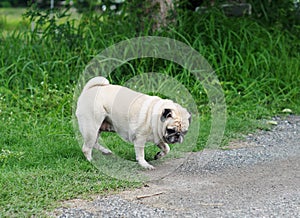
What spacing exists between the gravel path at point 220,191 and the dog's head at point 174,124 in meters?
0.39

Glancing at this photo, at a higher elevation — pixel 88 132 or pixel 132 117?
pixel 132 117

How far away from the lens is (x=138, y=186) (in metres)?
4.96

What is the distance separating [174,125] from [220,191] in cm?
61

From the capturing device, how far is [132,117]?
5.13 metres

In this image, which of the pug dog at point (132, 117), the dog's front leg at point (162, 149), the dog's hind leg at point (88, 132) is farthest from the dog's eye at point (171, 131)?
the dog's hind leg at point (88, 132)

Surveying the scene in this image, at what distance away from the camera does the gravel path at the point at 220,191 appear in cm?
444

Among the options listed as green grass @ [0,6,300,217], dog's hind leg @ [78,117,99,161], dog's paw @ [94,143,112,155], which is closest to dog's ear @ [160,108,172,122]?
dog's hind leg @ [78,117,99,161]

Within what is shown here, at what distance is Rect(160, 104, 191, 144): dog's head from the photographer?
4.91 m

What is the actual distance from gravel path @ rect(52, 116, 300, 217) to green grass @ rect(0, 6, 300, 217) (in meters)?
0.52

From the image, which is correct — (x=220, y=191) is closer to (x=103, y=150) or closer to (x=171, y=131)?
(x=171, y=131)

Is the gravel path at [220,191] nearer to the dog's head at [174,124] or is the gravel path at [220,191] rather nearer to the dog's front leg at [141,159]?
the dog's front leg at [141,159]

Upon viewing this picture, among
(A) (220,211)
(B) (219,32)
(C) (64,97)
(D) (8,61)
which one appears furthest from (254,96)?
(A) (220,211)

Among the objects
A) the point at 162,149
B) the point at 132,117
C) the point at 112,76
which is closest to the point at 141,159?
the point at 162,149

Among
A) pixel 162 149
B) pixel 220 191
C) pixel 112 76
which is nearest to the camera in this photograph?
pixel 220 191
